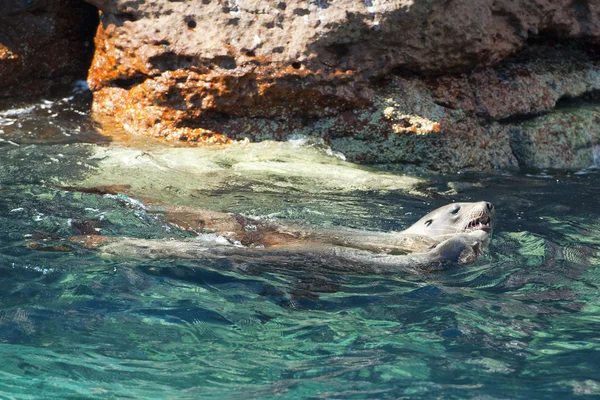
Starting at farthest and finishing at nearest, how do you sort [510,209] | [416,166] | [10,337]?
[416,166]
[510,209]
[10,337]

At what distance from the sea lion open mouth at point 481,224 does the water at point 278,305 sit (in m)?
0.22

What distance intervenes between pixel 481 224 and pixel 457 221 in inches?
7.7

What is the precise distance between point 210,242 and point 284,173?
2.61 meters

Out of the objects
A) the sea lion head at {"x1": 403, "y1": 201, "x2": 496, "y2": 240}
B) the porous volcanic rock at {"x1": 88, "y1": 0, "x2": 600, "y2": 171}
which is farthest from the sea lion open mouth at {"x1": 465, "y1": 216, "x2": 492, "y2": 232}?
the porous volcanic rock at {"x1": 88, "y1": 0, "x2": 600, "y2": 171}

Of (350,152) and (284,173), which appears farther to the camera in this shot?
(350,152)

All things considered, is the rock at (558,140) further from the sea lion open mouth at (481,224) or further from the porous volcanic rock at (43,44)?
the porous volcanic rock at (43,44)

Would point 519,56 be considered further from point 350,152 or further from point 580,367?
point 580,367

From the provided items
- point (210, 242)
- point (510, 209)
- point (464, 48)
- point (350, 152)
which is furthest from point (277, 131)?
point (210, 242)

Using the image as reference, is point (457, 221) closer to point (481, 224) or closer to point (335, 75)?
point (481, 224)

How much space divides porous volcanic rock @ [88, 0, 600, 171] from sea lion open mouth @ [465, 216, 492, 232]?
298 centimetres

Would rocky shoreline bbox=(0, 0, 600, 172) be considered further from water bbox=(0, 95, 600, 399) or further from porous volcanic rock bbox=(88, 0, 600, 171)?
water bbox=(0, 95, 600, 399)

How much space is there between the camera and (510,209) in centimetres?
708

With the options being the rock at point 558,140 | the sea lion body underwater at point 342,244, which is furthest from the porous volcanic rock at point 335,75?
the sea lion body underwater at point 342,244

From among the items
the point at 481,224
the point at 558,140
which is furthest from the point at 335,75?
the point at 481,224
